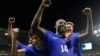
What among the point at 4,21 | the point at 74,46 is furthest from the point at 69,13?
the point at 74,46

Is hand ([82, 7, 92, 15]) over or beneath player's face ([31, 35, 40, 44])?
over

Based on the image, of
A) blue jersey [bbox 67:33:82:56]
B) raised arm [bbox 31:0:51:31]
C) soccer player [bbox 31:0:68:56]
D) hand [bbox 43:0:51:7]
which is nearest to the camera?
hand [bbox 43:0:51:7]

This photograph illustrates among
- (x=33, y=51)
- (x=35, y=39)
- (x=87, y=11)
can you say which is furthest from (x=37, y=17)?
(x=87, y=11)

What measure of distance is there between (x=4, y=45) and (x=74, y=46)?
682 inches

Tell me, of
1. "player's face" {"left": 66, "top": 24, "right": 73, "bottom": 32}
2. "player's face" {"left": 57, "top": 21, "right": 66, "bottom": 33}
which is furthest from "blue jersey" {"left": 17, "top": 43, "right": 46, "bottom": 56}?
"player's face" {"left": 66, "top": 24, "right": 73, "bottom": 32}

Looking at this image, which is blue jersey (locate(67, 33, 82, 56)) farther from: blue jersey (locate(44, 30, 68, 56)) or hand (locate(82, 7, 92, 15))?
hand (locate(82, 7, 92, 15))

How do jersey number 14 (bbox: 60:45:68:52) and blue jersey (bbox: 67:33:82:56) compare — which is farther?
blue jersey (bbox: 67:33:82:56)

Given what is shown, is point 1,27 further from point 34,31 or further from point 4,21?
point 34,31

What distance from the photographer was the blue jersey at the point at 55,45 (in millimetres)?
3402

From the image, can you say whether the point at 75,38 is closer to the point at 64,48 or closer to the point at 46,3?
the point at 64,48

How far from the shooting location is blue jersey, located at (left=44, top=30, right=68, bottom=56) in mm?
3402

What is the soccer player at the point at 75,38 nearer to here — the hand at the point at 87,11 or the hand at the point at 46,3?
the hand at the point at 87,11

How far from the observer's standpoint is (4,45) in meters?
20.8

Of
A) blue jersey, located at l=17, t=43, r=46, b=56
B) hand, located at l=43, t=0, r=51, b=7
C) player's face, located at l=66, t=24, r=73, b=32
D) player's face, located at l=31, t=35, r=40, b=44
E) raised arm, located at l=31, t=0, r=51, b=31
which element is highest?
hand, located at l=43, t=0, r=51, b=7
